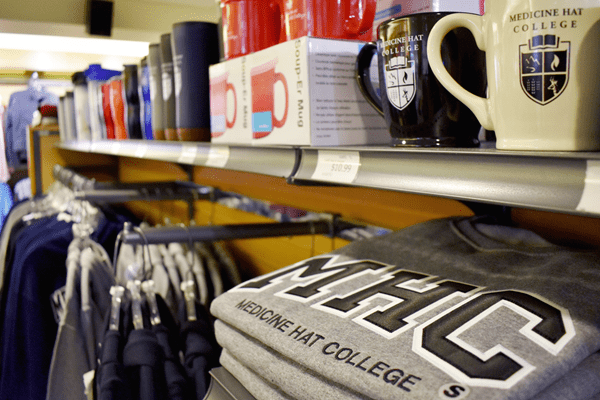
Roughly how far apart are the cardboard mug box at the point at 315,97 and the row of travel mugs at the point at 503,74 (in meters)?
0.15

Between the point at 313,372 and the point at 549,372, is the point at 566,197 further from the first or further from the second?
the point at 313,372

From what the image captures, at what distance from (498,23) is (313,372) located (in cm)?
36

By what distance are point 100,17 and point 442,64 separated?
196 inches

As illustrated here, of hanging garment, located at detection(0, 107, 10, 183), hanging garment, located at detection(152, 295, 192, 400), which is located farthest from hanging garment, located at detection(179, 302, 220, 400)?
hanging garment, located at detection(0, 107, 10, 183)

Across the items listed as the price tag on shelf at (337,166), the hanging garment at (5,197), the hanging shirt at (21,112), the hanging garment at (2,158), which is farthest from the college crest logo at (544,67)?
the hanging garment at (2,158)

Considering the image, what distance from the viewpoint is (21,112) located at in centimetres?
594

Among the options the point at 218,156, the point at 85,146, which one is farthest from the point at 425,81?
the point at 85,146

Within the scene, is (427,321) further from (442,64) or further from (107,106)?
(107,106)

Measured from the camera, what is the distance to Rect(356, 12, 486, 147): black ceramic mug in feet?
1.58

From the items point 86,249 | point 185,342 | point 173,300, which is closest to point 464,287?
point 185,342

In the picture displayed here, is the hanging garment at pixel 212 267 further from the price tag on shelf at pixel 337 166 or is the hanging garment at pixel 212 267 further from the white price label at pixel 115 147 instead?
the price tag on shelf at pixel 337 166

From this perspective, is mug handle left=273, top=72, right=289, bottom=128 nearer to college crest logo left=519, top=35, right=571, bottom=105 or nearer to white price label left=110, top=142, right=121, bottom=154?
college crest logo left=519, top=35, right=571, bottom=105

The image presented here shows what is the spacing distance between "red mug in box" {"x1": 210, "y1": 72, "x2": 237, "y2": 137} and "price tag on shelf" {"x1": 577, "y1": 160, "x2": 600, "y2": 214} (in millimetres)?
630

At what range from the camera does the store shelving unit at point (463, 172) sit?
0.33 m
